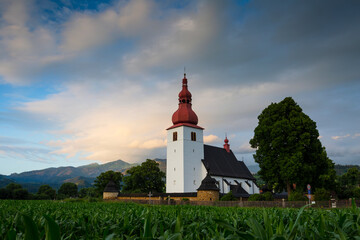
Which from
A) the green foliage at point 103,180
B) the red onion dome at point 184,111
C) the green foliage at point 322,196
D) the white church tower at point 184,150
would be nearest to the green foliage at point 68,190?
the green foliage at point 103,180

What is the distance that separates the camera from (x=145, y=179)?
56344 mm

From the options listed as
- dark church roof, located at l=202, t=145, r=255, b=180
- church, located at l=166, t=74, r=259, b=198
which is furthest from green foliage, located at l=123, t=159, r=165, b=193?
dark church roof, located at l=202, t=145, r=255, b=180

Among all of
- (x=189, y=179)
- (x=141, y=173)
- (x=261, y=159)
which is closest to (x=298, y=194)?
(x=261, y=159)

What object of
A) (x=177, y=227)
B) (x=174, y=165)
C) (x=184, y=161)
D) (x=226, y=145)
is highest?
(x=226, y=145)

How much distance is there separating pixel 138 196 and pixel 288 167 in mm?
24963

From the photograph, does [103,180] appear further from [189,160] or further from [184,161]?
[189,160]

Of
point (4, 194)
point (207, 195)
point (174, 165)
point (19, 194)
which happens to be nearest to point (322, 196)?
point (207, 195)

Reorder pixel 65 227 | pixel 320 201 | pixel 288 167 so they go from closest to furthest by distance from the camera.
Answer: pixel 65 227, pixel 320 201, pixel 288 167

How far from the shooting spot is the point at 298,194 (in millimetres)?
25906

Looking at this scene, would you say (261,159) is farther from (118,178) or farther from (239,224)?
(118,178)

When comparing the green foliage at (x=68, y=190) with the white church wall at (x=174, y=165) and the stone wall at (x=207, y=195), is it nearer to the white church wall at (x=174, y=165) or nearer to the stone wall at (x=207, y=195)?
the white church wall at (x=174, y=165)

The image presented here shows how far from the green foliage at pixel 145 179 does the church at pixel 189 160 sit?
27.4 ft

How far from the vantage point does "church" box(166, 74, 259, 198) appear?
46.2 m

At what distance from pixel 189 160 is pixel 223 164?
10.6 metres
